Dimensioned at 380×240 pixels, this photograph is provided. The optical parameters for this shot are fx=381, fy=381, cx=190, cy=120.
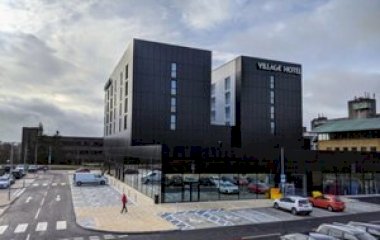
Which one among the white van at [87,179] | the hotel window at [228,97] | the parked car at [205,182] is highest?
the hotel window at [228,97]

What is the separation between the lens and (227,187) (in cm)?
4306

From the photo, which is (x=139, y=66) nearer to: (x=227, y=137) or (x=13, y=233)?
(x=227, y=137)

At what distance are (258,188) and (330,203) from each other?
9.31 m

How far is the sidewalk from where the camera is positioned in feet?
89.2

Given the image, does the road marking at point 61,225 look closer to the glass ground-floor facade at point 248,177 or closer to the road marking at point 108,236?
the road marking at point 108,236

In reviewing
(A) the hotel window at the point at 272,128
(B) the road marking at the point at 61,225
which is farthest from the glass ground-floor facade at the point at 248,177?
(A) the hotel window at the point at 272,128

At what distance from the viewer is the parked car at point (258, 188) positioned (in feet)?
145

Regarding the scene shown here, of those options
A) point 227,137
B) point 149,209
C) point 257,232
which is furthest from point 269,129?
point 257,232

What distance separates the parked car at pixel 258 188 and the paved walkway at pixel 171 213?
181cm

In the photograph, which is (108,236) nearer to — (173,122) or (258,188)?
(258,188)

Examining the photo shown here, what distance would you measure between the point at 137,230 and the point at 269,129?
180 feet

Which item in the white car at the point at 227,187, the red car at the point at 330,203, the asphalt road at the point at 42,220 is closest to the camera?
the asphalt road at the point at 42,220

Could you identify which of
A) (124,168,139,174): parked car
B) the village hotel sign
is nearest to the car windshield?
(124,168,139,174): parked car

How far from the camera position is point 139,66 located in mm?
65562
